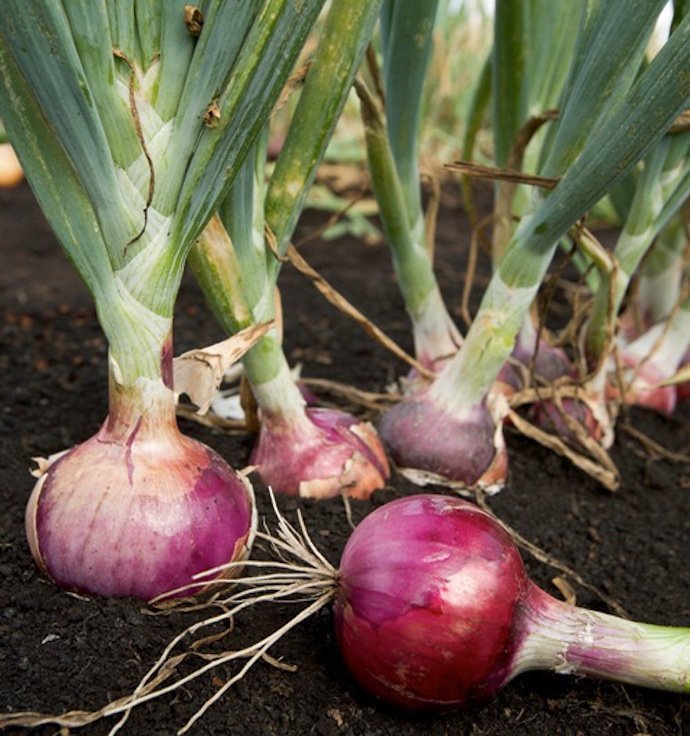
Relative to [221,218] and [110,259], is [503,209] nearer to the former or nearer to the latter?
[221,218]

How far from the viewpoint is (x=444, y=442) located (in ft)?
4.43

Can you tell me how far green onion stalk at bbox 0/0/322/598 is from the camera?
942mm

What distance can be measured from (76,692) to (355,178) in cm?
317

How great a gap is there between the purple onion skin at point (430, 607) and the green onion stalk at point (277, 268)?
0.31 m

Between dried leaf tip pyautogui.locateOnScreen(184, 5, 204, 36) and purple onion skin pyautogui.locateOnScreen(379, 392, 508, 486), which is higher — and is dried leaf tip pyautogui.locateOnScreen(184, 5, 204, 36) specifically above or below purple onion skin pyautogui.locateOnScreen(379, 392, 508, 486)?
above

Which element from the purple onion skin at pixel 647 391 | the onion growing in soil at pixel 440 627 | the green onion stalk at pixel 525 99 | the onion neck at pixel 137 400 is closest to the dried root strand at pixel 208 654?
the onion growing in soil at pixel 440 627

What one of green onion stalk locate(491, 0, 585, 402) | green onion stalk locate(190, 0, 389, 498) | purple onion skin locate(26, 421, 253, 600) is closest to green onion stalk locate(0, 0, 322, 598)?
purple onion skin locate(26, 421, 253, 600)

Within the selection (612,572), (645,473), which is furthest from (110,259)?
(645,473)

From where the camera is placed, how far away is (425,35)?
49.7 inches

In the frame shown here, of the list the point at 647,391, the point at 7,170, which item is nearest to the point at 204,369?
the point at 647,391

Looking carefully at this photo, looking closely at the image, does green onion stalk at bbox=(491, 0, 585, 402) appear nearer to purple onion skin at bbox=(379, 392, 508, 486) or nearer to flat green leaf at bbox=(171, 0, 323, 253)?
→ purple onion skin at bbox=(379, 392, 508, 486)

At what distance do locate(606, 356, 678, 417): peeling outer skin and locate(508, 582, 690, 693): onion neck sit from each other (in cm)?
72

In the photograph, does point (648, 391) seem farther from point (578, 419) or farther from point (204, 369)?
point (204, 369)

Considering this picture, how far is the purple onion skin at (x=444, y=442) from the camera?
1350mm
